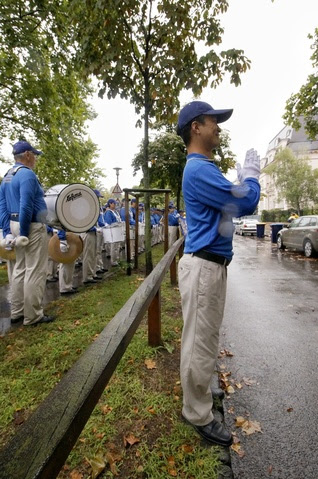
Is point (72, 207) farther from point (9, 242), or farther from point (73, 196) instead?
point (9, 242)

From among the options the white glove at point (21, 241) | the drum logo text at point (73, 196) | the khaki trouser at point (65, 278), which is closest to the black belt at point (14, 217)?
the white glove at point (21, 241)

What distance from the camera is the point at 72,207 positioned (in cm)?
489

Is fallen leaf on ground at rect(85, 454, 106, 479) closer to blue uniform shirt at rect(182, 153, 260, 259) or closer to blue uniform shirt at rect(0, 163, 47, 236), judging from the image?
blue uniform shirt at rect(182, 153, 260, 259)

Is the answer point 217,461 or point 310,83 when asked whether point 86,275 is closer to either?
point 217,461

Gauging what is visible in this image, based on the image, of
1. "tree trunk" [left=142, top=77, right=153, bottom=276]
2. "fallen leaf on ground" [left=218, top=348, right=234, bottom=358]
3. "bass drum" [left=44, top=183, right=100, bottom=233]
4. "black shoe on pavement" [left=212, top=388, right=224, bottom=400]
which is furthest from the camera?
"tree trunk" [left=142, top=77, right=153, bottom=276]

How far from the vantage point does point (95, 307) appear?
16.3 feet

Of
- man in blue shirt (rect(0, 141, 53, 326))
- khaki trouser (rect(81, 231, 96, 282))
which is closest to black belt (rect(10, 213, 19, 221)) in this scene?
man in blue shirt (rect(0, 141, 53, 326))

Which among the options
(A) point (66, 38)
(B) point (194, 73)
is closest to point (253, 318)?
(B) point (194, 73)

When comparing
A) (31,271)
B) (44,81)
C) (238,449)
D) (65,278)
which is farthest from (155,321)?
(44,81)

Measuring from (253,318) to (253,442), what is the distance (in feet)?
9.65

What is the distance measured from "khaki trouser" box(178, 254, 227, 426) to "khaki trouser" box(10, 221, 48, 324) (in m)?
2.70

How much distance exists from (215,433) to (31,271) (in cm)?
305

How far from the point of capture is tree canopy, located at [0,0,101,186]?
7230 mm

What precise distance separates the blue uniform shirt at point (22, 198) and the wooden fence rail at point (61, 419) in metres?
2.79
